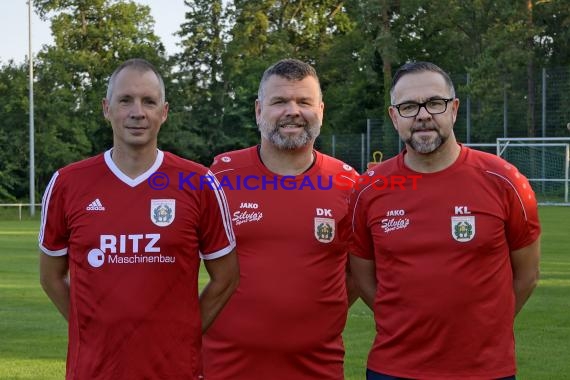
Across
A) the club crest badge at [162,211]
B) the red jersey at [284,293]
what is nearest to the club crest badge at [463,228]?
the red jersey at [284,293]

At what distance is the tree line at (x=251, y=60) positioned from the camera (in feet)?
157

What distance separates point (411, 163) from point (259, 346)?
1246 mm

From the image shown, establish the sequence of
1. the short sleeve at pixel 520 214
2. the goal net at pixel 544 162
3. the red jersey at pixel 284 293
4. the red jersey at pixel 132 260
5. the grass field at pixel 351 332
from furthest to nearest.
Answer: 1. the goal net at pixel 544 162
2. the grass field at pixel 351 332
3. the red jersey at pixel 284 293
4. the short sleeve at pixel 520 214
5. the red jersey at pixel 132 260

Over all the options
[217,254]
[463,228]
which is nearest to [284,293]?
[217,254]

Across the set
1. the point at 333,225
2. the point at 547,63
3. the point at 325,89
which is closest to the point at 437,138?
the point at 333,225

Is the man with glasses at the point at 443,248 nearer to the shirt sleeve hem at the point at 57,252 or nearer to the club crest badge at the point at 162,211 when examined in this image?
the club crest badge at the point at 162,211

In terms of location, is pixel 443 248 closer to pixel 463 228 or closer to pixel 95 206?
pixel 463 228

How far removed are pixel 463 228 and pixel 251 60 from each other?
57603 millimetres

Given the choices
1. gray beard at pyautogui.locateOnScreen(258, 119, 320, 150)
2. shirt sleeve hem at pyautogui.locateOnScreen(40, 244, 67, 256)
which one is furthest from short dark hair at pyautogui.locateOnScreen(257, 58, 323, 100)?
shirt sleeve hem at pyautogui.locateOnScreen(40, 244, 67, 256)

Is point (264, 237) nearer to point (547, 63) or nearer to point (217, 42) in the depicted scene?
point (547, 63)

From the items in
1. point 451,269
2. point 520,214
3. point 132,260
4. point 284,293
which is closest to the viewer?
point 132,260

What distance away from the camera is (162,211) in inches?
172

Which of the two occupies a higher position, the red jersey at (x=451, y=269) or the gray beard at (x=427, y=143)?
the gray beard at (x=427, y=143)

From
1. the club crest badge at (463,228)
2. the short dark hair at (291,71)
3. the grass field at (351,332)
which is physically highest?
the short dark hair at (291,71)
